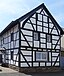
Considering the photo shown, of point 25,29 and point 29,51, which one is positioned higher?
point 25,29

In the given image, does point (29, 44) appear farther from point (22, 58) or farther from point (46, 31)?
point (46, 31)

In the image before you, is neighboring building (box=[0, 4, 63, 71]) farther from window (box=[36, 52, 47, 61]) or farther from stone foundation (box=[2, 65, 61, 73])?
stone foundation (box=[2, 65, 61, 73])

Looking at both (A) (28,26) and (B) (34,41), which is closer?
(A) (28,26)

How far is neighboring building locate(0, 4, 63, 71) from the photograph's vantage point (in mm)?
20406

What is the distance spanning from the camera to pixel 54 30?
78.5 feet

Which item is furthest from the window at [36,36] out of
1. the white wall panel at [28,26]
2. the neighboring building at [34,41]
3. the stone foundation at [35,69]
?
the stone foundation at [35,69]

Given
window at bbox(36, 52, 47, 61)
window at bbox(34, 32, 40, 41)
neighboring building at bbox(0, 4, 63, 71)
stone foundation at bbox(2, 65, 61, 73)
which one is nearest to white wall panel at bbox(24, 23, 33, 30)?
neighboring building at bbox(0, 4, 63, 71)

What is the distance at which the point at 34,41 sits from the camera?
2152 cm

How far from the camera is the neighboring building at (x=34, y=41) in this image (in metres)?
20.4

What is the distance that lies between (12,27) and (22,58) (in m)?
5.16

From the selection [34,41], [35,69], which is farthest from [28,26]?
[35,69]

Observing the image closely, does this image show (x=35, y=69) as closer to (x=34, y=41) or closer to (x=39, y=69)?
(x=39, y=69)

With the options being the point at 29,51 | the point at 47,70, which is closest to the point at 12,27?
the point at 29,51

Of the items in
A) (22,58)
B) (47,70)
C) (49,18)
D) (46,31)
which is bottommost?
(47,70)
